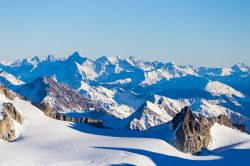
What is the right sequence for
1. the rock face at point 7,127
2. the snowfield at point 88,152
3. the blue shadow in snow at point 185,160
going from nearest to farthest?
the snowfield at point 88,152, the blue shadow in snow at point 185,160, the rock face at point 7,127

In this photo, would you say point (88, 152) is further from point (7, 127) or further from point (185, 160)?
point (185, 160)

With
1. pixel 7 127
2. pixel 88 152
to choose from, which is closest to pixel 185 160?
pixel 88 152

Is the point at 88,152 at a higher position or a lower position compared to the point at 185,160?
higher

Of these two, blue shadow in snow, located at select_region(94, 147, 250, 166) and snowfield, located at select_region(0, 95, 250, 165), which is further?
blue shadow in snow, located at select_region(94, 147, 250, 166)

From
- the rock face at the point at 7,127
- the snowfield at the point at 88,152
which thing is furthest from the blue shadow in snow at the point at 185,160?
the rock face at the point at 7,127

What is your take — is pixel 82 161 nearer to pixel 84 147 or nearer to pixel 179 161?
pixel 84 147

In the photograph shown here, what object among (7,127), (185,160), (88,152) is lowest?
(185,160)

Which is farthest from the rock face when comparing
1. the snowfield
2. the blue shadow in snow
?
the blue shadow in snow

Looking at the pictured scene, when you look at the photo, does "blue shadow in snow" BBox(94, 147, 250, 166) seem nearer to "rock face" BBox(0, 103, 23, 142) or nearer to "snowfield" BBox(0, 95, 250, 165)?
"snowfield" BBox(0, 95, 250, 165)

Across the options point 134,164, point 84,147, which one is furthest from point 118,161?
point 84,147

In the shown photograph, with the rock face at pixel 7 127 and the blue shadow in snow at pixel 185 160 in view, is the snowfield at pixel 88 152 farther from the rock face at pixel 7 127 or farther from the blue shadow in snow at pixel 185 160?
the rock face at pixel 7 127

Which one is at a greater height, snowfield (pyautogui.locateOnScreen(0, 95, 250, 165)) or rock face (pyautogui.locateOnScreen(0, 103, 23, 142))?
rock face (pyautogui.locateOnScreen(0, 103, 23, 142))
